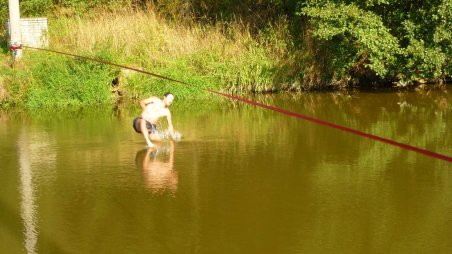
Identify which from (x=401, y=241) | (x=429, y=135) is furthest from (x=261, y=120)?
(x=401, y=241)

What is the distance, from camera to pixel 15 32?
15.1m

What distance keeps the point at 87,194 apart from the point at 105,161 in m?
1.46

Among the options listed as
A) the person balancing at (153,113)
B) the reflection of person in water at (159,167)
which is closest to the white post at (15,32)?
the person balancing at (153,113)

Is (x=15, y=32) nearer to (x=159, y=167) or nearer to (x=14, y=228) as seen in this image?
(x=159, y=167)

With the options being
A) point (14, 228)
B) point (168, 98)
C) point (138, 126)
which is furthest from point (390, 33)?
point (14, 228)

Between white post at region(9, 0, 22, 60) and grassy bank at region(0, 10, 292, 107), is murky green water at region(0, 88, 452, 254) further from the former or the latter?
white post at region(9, 0, 22, 60)

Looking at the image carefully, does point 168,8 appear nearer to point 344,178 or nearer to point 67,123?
point 67,123

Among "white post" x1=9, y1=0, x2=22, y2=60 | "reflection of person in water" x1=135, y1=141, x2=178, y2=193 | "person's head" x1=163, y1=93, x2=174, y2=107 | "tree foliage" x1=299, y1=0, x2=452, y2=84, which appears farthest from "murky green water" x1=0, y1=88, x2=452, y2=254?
"white post" x1=9, y1=0, x2=22, y2=60

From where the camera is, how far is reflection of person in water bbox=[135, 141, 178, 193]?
791 centimetres

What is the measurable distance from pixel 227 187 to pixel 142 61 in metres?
8.21

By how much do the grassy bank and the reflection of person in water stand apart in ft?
15.5

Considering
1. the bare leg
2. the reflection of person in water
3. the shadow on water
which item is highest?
the bare leg

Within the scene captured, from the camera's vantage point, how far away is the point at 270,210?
23.0 ft

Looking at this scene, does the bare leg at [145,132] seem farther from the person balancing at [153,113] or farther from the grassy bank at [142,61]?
the grassy bank at [142,61]
